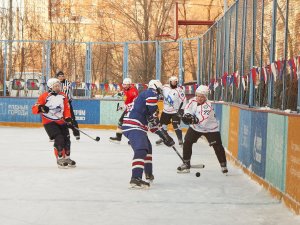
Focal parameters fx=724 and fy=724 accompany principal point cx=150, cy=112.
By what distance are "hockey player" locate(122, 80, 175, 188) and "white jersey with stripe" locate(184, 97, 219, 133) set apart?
4.55 ft

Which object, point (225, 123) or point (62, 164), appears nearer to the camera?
point (62, 164)

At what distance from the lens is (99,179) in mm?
9586

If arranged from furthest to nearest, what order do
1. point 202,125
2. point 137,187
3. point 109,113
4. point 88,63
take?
point 88,63
point 109,113
point 202,125
point 137,187

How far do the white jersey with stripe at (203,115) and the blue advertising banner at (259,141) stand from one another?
69 centimetres

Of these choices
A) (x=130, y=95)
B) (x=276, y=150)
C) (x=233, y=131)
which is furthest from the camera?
(x=130, y=95)

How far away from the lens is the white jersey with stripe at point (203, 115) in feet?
33.6

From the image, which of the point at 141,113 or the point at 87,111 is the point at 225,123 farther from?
the point at 87,111

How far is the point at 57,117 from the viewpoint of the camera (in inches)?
437

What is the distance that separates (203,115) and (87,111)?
12.4 m

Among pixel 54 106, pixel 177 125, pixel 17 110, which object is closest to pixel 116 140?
pixel 177 125

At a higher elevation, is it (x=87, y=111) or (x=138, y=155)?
(x=138, y=155)

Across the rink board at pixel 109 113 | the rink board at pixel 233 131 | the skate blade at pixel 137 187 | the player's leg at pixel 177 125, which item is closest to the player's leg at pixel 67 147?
the skate blade at pixel 137 187

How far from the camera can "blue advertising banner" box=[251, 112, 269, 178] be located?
348 inches

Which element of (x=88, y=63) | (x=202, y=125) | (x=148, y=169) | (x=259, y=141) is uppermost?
(x=88, y=63)
